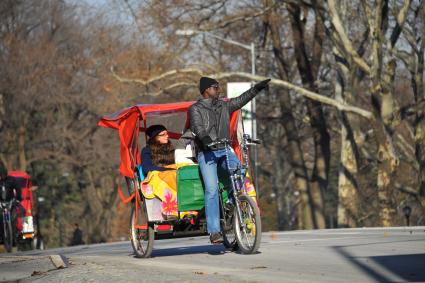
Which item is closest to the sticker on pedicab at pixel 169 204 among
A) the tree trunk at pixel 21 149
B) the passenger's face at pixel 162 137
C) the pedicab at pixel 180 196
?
the pedicab at pixel 180 196

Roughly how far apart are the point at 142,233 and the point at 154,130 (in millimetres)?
1261

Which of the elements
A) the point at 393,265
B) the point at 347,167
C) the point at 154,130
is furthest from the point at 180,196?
the point at 347,167

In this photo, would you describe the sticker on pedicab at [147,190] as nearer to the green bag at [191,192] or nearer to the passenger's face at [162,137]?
the green bag at [191,192]

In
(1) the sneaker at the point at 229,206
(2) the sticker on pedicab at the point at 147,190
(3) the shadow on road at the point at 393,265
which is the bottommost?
(3) the shadow on road at the point at 393,265

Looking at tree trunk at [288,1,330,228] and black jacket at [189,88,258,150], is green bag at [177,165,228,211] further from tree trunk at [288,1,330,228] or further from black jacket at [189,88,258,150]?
tree trunk at [288,1,330,228]

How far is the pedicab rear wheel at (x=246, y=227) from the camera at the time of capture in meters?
12.0

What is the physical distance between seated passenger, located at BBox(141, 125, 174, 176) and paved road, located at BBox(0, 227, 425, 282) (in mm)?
1108

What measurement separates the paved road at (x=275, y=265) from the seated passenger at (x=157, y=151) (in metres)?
1.11

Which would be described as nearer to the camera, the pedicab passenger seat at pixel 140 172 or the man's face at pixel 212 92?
the man's face at pixel 212 92

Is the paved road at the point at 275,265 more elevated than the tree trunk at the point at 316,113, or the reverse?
the tree trunk at the point at 316,113

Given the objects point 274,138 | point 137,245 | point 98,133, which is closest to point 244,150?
point 137,245

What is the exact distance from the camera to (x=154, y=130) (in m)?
13.6

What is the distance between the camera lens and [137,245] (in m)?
13.5

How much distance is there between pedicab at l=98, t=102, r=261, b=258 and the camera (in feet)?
40.2
